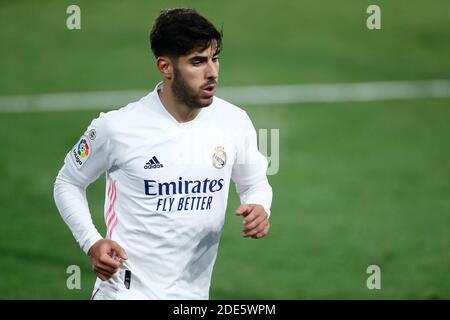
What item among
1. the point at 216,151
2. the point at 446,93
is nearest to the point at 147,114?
the point at 216,151

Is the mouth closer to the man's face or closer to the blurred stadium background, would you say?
the man's face

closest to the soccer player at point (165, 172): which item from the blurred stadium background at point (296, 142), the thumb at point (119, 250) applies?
the thumb at point (119, 250)

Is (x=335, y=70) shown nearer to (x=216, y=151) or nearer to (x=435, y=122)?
(x=435, y=122)

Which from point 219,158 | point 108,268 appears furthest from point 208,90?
point 108,268

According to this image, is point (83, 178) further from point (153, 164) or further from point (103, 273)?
point (103, 273)

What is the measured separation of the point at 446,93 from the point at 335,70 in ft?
6.72

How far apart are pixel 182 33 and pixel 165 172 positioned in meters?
0.84

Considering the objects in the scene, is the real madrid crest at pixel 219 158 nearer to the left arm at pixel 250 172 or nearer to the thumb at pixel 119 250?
the left arm at pixel 250 172

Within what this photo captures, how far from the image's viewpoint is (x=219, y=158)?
6.85 m

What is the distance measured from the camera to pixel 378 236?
466 inches

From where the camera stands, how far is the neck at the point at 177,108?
22.4ft

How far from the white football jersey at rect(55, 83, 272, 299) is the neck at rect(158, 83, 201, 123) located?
3cm

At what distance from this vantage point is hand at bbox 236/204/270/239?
21.4 feet

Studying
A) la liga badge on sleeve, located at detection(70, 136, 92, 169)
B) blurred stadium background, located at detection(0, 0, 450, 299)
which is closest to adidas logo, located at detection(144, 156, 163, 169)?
la liga badge on sleeve, located at detection(70, 136, 92, 169)
